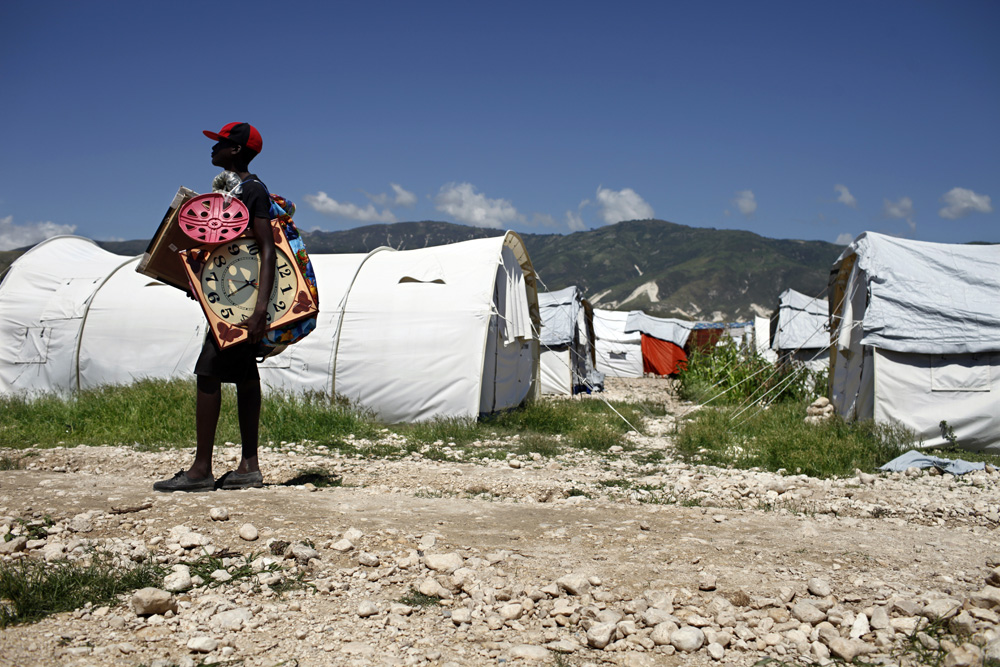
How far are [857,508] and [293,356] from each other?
693cm

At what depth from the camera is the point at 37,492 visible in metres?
3.95

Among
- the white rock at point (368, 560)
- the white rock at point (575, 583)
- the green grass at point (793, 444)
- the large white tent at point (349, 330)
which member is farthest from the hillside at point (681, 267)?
the white rock at point (575, 583)

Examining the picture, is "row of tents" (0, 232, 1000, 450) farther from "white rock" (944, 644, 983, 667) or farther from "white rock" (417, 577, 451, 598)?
"white rock" (944, 644, 983, 667)

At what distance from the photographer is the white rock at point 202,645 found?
2332mm

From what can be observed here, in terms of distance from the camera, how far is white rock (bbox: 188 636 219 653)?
7.65ft

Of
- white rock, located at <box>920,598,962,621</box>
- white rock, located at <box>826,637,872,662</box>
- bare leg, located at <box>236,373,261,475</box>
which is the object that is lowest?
white rock, located at <box>826,637,872,662</box>

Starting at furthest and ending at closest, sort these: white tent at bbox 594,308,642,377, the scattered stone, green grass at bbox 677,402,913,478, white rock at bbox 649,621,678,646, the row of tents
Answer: white tent at bbox 594,308,642,377, the row of tents, green grass at bbox 677,402,913,478, the scattered stone, white rock at bbox 649,621,678,646

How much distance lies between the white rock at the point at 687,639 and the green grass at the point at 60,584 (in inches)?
76.8

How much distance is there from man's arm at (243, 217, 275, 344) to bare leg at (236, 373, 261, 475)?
0.33 m

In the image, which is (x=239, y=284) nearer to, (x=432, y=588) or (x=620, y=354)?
(x=432, y=588)

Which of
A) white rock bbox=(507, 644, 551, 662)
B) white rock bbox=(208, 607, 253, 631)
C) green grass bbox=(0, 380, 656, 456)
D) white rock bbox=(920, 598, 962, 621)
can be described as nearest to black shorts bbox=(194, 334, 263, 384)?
white rock bbox=(208, 607, 253, 631)

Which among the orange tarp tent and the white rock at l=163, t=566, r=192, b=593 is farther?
the orange tarp tent

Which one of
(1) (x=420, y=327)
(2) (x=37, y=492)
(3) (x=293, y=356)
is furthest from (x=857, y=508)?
(3) (x=293, y=356)

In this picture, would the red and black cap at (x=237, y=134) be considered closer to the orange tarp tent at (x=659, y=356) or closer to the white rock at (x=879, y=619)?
the white rock at (x=879, y=619)
